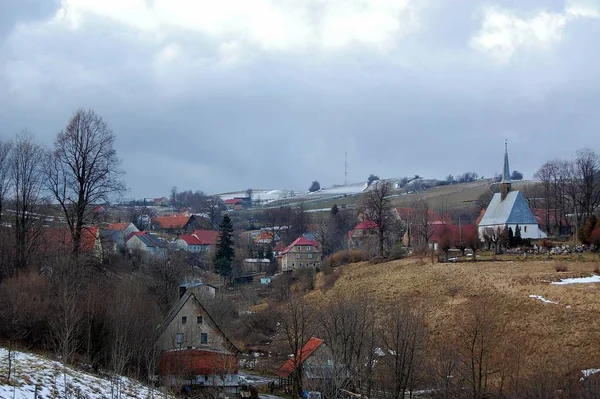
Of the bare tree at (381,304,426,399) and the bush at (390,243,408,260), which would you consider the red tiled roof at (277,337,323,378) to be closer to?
the bare tree at (381,304,426,399)

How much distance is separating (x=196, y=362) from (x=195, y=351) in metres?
1.09

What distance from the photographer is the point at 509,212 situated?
82.4 metres

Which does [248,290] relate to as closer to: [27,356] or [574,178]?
[574,178]

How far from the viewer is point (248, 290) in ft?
271

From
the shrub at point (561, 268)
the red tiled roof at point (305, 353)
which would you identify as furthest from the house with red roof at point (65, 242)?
the shrub at point (561, 268)

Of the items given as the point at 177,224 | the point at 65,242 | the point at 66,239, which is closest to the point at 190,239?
the point at 177,224

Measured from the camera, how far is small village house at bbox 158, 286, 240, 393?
35.4 metres

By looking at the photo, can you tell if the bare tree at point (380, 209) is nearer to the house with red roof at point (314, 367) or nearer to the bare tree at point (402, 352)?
the house with red roof at point (314, 367)

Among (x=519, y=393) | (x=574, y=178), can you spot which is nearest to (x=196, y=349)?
(x=519, y=393)

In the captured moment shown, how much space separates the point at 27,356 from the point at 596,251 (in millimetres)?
48069

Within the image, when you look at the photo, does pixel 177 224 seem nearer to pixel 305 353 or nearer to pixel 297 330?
pixel 305 353

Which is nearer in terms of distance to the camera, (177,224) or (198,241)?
(198,241)

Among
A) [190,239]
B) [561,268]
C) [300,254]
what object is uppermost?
[190,239]

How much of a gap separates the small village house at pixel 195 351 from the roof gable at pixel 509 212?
49.1 m
